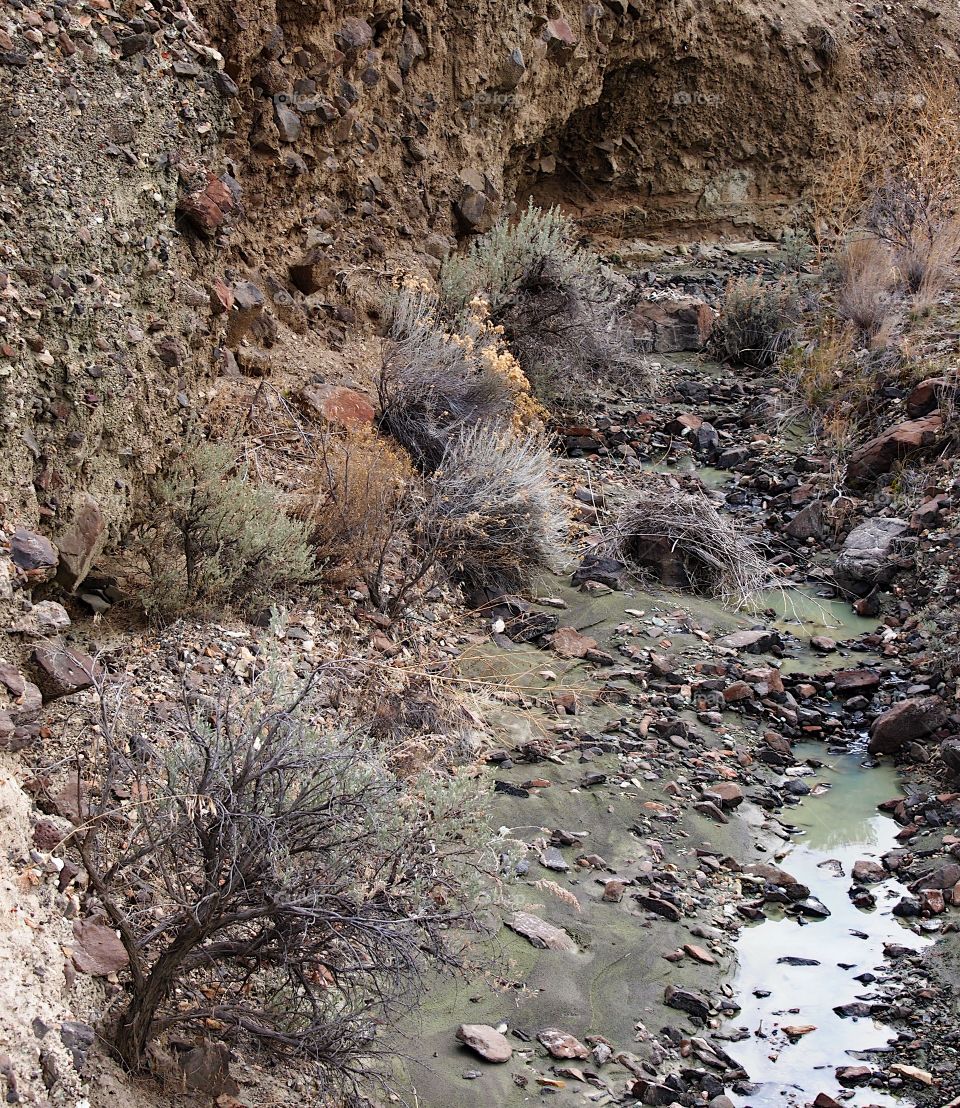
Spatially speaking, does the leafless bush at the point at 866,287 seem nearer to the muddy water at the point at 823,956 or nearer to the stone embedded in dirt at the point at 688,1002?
the muddy water at the point at 823,956

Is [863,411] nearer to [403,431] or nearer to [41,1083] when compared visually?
[403,431]

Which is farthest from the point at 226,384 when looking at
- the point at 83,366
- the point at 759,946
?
the point at 759,946

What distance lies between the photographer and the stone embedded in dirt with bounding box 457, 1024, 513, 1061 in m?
3.32

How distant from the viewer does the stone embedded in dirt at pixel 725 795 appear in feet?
15.7

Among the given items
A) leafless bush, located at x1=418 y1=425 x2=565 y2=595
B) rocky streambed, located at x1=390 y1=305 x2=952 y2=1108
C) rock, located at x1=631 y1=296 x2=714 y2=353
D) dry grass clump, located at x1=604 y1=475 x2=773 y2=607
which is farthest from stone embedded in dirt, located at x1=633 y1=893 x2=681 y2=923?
rock, located at x1=631 y1=296 x2=714 y2=353

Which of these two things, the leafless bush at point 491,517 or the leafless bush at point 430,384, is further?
the leafless bush at point 430,384

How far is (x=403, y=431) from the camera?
6.77m

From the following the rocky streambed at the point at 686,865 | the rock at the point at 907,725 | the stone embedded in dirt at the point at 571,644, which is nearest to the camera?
the rocky streambed at the point at 686,865

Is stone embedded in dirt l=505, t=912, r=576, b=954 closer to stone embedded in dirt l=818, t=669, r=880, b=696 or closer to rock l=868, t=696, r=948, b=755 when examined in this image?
rock l=868, t=696, r=948, b=755

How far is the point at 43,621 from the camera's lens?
3557 millimetres

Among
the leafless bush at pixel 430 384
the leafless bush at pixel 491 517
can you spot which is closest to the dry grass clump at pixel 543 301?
the leafless bush at pixel 430 384

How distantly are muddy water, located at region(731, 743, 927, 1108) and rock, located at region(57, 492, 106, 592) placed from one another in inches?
109

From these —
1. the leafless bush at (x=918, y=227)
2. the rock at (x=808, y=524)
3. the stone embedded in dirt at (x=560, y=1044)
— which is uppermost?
the leafless bush at (x=918, y=227)

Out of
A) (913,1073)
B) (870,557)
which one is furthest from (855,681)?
(913,1073)
